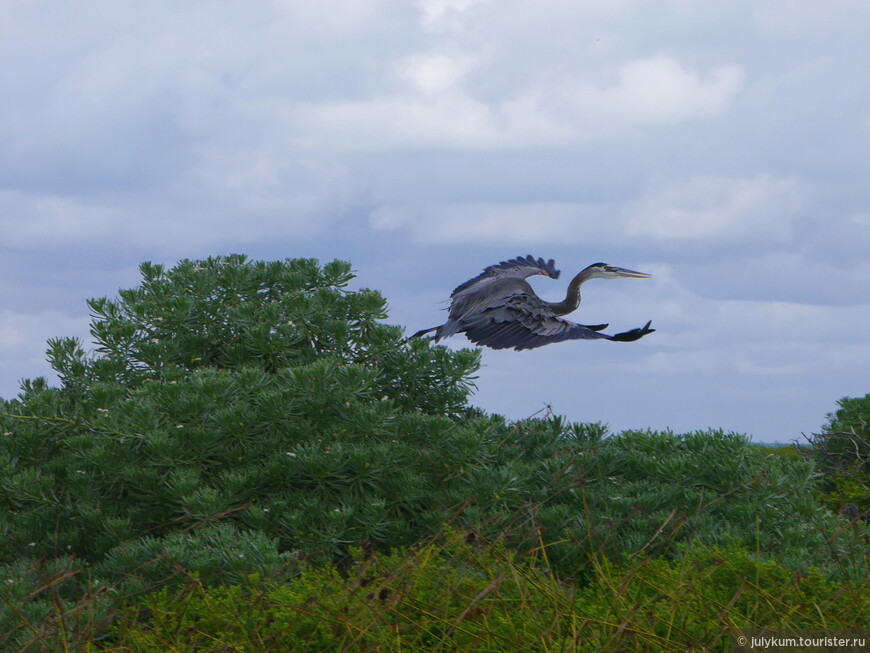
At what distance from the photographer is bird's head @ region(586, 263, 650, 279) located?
39.5 ft

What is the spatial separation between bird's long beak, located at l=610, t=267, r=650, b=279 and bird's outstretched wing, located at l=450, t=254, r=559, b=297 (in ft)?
2.70

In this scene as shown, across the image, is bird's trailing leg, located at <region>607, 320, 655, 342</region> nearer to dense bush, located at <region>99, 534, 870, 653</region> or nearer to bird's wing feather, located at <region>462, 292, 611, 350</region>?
bird's wing feather, located at <region>462, 292, 611, 350</region>

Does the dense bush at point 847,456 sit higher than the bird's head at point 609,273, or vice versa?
the bird's head at point 609,273

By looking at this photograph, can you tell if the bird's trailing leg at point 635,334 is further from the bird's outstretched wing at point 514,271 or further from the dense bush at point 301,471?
the bird's outstretched wing at point 514,271

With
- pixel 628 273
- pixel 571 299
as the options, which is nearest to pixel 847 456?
pixel 628 273

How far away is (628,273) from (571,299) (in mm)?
1415

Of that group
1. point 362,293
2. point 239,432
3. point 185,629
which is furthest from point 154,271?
point 185,629

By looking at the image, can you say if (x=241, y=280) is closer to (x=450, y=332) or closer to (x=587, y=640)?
(x=450, y=332)

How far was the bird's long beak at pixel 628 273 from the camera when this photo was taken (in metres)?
12.4

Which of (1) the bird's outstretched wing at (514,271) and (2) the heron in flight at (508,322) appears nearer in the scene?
(2) the heron in flight at (508,322)

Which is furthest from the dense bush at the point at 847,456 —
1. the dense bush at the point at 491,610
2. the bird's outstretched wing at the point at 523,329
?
the dense bush at the point at 491,610

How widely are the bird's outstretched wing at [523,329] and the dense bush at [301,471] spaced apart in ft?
3.50

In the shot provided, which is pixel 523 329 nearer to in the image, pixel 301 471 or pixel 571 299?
pixel 571 299

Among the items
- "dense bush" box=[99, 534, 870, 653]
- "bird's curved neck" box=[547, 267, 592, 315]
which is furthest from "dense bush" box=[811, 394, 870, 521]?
"dense bush" box=[99, 534, 870, 653]
